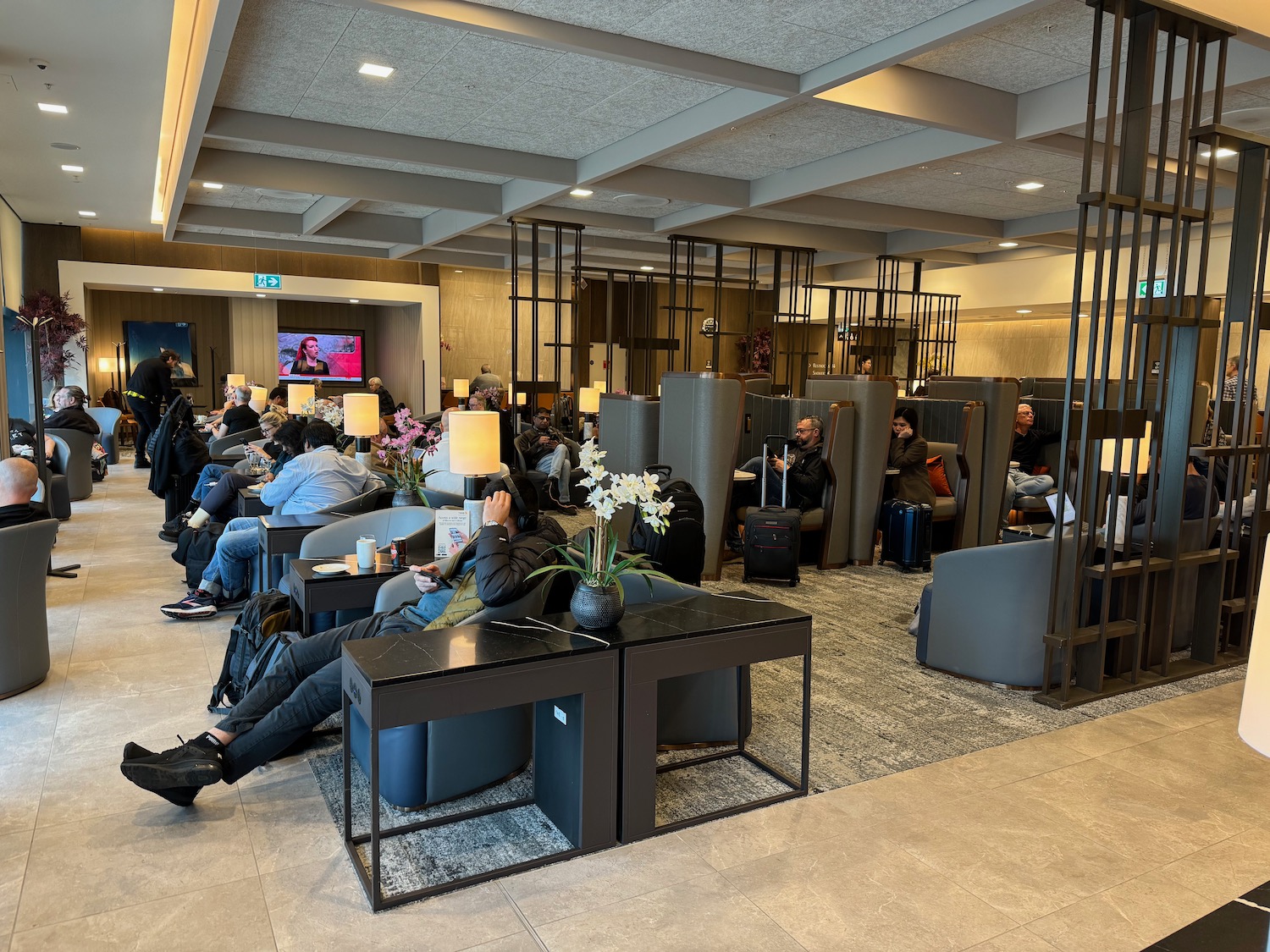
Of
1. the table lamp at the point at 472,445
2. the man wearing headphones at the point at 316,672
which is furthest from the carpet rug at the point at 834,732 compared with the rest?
the table lamp at the point at 472,445

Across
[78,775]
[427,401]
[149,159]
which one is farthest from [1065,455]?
[427,401]

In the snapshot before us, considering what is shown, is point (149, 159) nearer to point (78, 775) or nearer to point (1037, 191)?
point (78, 775)

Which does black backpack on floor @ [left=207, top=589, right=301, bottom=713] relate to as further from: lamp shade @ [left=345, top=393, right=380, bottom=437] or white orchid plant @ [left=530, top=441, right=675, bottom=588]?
lamp shade @ [left=345, top=393, right=380, bottom=437]

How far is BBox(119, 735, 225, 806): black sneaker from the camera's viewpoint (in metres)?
2.89

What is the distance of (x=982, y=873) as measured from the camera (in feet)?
9.24

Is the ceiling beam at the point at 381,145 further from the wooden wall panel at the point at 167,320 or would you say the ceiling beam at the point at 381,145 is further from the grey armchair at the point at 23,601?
the wooden wall panel at the point at 167,320

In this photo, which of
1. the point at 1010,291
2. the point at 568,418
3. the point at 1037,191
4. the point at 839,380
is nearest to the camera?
the point at 839,380

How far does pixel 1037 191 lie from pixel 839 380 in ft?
12.7

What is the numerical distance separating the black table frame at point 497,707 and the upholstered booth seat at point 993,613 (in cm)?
252

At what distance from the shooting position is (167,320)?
17.4 meters

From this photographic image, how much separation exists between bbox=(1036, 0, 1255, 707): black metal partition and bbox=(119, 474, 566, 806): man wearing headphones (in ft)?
8.57

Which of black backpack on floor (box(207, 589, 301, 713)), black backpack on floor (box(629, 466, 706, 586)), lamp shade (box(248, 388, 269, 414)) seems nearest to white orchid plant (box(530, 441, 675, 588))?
black backpack on floor (box(207, 589, 301, 713))

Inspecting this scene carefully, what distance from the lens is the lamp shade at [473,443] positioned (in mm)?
4227

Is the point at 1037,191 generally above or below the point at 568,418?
above
